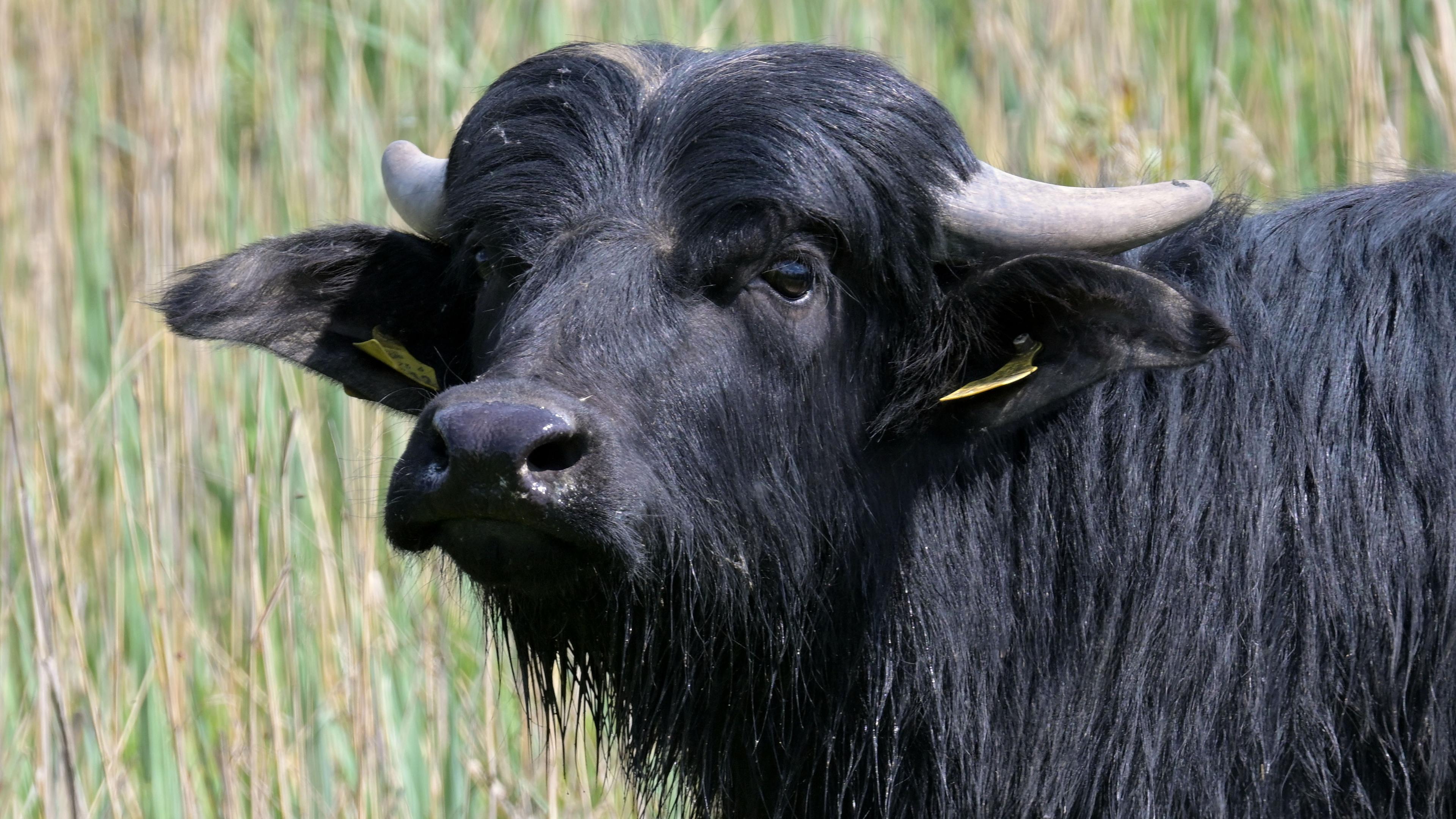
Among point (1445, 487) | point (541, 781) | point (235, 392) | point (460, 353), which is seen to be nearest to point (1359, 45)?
point (1445, 487)

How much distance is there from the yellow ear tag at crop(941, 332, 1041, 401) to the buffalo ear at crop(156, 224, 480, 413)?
1.04 meters

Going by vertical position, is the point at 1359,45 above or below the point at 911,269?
above

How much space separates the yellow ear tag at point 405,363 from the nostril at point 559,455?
2.83 ft

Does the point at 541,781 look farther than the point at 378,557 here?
No

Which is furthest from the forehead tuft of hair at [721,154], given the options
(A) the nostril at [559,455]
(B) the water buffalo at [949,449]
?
(A) the nostril at [559,455]

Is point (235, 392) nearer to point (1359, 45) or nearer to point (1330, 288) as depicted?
point (1330, 288)

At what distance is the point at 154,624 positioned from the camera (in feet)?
12.2

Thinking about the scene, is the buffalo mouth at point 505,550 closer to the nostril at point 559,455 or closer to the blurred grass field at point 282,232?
the nostril at point 559,455

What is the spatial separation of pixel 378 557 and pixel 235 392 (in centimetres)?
70

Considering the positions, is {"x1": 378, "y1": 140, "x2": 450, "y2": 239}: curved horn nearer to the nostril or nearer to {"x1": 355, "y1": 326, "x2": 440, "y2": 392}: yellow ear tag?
{"x1": 355, "y1": 326, "x2": 440, "y2": 392}: yellow ear tag

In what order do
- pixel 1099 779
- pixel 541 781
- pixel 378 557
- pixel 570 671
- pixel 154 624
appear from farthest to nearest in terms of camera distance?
pixel 378 557, pixel 541 781, pixel 154 624, pixel 570 671, pixel 1099 779

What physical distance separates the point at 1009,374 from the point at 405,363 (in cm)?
126

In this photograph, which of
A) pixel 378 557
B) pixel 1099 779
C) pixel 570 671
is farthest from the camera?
pixel 378 557

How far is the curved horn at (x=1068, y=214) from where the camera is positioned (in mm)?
2625
